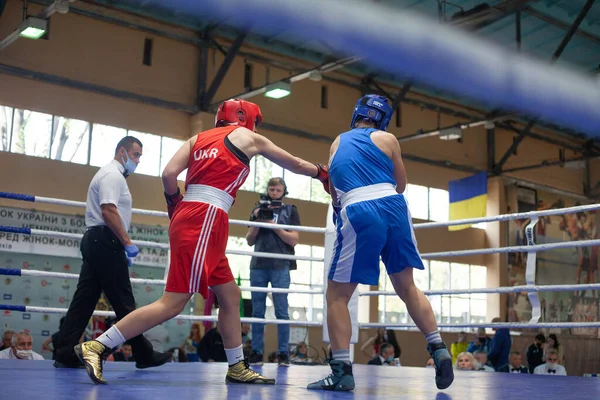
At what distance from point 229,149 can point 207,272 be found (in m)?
0.51

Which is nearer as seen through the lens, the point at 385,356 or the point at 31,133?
the point at 385,356

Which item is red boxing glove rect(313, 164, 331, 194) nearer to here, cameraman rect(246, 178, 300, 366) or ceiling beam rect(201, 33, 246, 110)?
cameraman rect(246, 178, 300, 366)

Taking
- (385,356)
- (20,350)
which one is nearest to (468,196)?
(385,356)

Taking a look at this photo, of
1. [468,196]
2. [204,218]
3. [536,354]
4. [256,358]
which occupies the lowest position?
[536,354]

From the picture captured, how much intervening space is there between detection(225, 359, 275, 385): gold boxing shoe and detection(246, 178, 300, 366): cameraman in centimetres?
175

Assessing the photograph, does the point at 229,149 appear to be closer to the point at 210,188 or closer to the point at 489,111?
the point at 210,188

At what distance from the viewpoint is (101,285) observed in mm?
3822

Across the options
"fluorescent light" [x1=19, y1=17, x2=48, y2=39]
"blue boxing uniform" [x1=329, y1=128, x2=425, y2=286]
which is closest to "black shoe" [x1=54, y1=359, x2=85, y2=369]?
"blue boxing uniform" [x1=329, y1=128, x2=425, y2=286]

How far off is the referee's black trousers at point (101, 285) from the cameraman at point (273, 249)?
4.07 ft

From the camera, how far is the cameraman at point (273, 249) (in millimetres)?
4852

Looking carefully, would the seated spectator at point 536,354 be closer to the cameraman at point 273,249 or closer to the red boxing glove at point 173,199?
the cameraman at point 273,249

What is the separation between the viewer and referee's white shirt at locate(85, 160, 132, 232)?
3.69 metres

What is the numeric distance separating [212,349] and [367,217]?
5912 mm

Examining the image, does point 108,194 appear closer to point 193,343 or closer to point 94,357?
point 94,357
